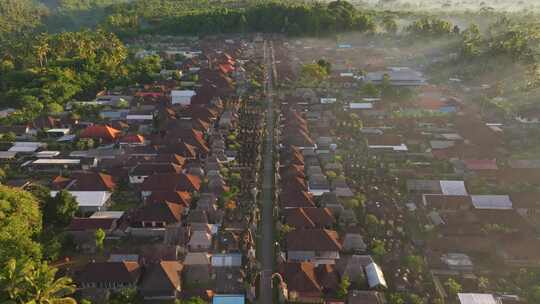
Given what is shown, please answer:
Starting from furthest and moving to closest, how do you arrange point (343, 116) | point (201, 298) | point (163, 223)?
point (343, 116) < point (163, 223) < point (201, 298)

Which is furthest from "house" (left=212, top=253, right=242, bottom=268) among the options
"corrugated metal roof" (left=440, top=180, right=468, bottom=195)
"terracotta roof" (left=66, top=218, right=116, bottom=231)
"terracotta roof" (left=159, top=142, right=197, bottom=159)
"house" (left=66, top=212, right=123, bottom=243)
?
"corrugated metal roof" (left=440, top=180, right=468, bottom=195)

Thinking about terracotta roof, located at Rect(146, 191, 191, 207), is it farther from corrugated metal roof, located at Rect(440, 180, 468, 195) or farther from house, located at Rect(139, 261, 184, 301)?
corrugated metal roof, located at Rect(440, 180, 468, 195)

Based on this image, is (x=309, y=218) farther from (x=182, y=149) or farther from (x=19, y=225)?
(x=19, y=225)

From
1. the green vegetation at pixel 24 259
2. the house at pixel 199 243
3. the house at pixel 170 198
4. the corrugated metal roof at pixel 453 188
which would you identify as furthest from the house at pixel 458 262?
the green vegetation at pixel 24 259

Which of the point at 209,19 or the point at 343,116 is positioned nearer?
the point at 343,116

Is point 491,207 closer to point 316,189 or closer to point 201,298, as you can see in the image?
point 316,189

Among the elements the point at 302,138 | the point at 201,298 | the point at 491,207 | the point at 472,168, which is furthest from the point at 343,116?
the point at 201,298

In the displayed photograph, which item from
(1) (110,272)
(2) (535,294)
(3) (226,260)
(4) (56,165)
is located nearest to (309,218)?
(3) (226,260)

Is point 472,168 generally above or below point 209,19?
below
